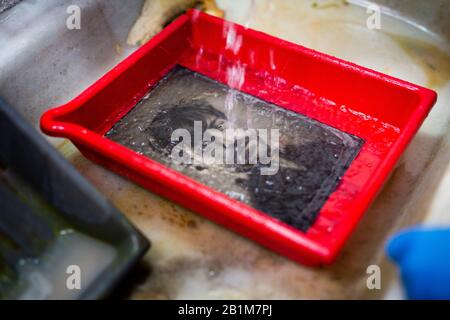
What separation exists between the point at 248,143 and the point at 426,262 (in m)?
0.56

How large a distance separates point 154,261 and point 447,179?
2.11 ft

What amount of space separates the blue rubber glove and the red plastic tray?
0.41 feet

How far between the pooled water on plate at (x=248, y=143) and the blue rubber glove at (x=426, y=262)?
0.87ft

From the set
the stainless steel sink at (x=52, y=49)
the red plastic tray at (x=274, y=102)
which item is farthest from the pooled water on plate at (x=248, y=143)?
the stainless steel sink at (x=52, y=49)

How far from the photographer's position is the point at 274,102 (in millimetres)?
1259

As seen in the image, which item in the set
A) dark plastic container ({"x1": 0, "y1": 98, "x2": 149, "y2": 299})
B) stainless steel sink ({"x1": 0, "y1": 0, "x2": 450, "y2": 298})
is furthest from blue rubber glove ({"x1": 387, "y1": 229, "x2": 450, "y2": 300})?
dark plastic container ({"x1": 0, "y1": 98, "x2": 149, "y2": 299})

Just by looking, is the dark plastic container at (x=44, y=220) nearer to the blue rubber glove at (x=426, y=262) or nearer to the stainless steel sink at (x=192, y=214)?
the stainless steel sink at (x=192, y=214)

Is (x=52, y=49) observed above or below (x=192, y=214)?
above

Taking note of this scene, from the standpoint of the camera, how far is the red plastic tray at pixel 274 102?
889 mm

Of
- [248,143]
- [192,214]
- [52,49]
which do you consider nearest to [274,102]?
[248,143]

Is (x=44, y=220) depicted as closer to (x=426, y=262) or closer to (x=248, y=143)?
(x=248, y=143)

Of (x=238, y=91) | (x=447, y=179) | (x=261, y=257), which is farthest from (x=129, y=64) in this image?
(x=447, y=179)

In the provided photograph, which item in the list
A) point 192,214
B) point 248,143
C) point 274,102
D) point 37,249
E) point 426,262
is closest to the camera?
point 426,262
